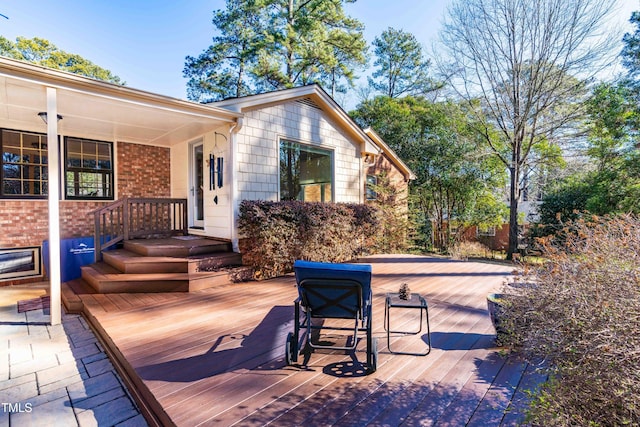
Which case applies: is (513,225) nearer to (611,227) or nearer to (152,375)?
(611,227)

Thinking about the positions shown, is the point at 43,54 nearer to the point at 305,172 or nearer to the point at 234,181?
the point at 305,172

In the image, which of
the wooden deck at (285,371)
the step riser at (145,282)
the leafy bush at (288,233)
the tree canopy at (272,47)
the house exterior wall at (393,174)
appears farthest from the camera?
the tree canopy at (272,47)

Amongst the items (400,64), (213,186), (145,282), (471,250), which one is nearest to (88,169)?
(213,186)

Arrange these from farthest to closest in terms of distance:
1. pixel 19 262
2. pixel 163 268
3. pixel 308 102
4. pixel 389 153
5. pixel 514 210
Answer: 1. pixel 514 210
2. pixel 389 153
3. pixel 308 102
4. pixel 19 262
5. pixel 163 268

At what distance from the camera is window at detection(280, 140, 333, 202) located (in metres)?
7.18

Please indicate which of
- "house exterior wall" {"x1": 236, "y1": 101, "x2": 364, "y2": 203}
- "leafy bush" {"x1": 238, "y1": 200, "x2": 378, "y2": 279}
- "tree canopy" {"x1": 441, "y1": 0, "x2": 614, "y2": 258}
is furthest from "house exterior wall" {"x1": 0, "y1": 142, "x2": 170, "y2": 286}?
"tree canopy" {"x1": 441, "y1": 0, "x2": 614, "y2": 258}

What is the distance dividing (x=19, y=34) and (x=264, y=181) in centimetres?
2019

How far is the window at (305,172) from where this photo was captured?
23.5 ft

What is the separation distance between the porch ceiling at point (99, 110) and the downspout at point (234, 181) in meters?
0.19

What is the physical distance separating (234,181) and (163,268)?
2051 millimetres

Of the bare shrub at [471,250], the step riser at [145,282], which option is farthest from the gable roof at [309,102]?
Result: the bare shrub at [471,250]

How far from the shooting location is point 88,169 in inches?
285

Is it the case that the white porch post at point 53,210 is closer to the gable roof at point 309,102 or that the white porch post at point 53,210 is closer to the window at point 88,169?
the gable roof at point 309,102

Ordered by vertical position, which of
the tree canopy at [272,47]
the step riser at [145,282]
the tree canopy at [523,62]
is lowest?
the step riser at [145,282]
